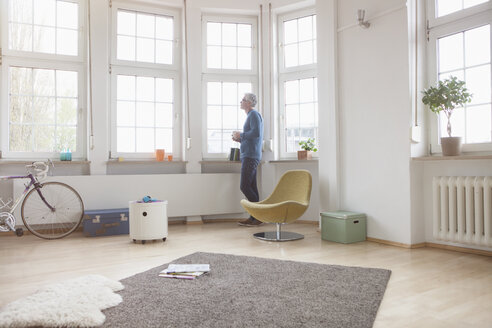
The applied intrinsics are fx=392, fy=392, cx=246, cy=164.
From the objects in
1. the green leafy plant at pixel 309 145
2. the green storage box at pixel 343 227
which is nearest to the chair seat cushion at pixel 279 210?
the green storage box at pixel 343 227

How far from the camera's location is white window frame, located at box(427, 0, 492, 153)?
3.43 metres

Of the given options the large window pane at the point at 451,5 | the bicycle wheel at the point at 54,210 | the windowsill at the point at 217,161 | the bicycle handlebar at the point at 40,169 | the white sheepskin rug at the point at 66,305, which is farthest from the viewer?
the windowsill at the point at 217,161

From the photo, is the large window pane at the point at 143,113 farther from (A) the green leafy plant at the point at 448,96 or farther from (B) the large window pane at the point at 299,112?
(A) the green leafy plant at the point at 448,96

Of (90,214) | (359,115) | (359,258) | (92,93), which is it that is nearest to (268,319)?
(359,258)

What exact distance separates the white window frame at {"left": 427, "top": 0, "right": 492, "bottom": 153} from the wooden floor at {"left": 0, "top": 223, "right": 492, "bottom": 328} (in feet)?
3.21

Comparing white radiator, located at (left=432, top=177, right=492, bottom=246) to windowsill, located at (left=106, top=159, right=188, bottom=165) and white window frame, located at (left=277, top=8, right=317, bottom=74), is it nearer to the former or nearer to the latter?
white window frame, located at (left=277, top=8, right=317, bottom=74)

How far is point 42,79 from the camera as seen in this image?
194 inches

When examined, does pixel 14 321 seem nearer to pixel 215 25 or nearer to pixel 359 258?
pixel 359 258

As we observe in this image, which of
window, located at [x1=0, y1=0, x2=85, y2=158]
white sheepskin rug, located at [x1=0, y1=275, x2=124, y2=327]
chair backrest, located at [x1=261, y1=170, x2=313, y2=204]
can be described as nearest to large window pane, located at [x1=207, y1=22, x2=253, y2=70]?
window, located at [x1=0, y1=0, x2=85, y2=158]

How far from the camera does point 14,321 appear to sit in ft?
5.97

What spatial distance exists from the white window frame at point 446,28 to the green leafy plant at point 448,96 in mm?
221

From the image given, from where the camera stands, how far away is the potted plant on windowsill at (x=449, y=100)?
3395mm

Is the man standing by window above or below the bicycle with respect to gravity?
above

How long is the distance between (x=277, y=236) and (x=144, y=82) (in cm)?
286
